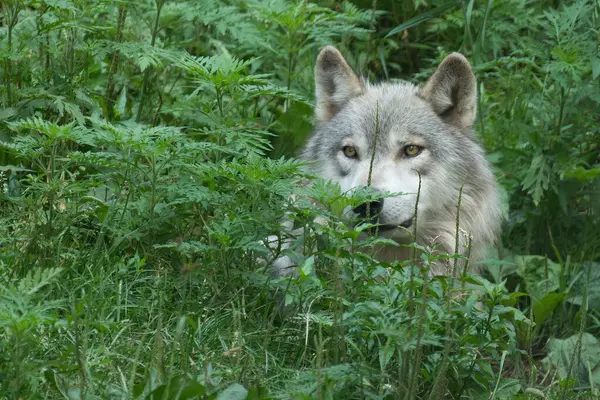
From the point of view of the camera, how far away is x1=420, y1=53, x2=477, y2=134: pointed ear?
4902 mm

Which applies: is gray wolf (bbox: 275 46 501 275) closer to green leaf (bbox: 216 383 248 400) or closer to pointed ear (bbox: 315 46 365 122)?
pointed ear (bbox: 315 46 365 122)

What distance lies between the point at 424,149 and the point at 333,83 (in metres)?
0.78

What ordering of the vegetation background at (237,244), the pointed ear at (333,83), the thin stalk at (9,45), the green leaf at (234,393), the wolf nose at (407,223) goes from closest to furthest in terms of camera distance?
1. the green leaf at (234,393)
2. the vegetation background at (237,244)
3. the thin stalk at (9,45)
4. the wolf nose at (407,223)
5. the pointed ear at (333,83)

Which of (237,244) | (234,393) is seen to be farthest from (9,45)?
(234,393)

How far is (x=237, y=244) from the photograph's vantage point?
351 cm

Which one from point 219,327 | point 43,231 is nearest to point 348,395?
point 219,327

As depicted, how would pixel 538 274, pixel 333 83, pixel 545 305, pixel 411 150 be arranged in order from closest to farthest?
pixel 411 150, pixel 545 305, pixel 333 83, pixel 538 274

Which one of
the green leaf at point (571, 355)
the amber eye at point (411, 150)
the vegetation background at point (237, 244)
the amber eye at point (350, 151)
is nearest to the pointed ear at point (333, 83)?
the vegetation background at point (237, 244)

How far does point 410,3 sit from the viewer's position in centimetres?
690

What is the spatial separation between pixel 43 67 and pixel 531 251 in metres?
3.25

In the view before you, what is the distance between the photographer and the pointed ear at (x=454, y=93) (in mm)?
4902

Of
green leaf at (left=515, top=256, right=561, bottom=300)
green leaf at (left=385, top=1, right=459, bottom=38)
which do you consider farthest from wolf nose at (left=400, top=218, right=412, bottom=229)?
green leaf at (left=385, top=1, right=459, bottom=38)

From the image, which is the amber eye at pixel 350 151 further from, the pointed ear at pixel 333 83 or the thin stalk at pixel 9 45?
the thin stalk at pixel 9 45

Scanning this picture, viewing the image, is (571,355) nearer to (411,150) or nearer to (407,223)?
(407,223)
